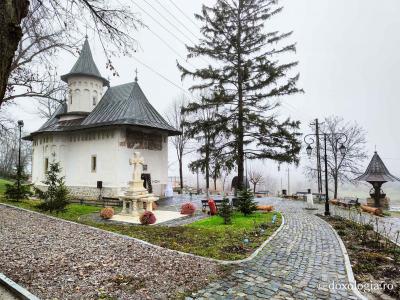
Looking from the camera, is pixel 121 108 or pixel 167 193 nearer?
pixel 121 108

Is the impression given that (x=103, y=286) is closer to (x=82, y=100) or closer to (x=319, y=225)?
(x=319, y=225)

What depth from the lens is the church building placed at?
74.4ft

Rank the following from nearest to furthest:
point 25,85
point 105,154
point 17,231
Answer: point 17,231, point 25,85, point 105,154

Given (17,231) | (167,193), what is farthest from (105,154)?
(17,231)

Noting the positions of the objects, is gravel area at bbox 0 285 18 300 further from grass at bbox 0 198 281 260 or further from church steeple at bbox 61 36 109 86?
church steeple at bbox 61 36 109 86

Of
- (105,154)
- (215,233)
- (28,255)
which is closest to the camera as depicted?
(28,255)

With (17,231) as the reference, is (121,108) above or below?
above

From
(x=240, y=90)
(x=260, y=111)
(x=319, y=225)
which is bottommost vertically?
(x=319, y=225)

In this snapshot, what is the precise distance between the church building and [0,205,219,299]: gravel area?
1417 cm

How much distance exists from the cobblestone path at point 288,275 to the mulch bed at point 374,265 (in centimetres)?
37

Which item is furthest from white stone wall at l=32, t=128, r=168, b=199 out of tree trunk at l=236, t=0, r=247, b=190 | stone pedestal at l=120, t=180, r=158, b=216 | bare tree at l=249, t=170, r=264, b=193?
bare tree at l=249, t=170, r=264, b=193

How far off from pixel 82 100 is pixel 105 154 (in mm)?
8183

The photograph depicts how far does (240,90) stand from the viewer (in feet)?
65.8

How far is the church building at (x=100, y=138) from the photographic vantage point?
22.7 meters
